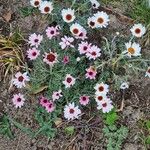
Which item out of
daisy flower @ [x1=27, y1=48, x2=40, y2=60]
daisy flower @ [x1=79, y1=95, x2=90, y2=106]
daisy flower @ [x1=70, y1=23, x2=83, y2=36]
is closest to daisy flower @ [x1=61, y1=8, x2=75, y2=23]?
daisy flower @ [x1=70, y1=23, x2=83, y2=36]

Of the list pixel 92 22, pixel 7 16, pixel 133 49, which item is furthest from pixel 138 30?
pixel 7 16

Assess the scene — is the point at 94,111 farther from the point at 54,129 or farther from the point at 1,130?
the point at 1,130

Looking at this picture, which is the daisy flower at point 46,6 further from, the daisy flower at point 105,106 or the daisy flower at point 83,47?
the daisy flower at point 105,106

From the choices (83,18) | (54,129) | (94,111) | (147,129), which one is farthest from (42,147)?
(83,18)

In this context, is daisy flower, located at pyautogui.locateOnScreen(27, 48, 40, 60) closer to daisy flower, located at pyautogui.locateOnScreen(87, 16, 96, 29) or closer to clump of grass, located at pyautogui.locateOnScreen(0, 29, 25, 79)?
clump of grass, located at pyautogui.locateOnScreen(0, 29, 25, 79)

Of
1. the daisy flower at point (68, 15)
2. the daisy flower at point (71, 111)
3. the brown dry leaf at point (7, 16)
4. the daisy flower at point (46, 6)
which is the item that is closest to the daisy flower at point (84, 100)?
the daisy flower at point (71, 111)

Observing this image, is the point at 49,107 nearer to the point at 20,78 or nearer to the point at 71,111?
the point at 71,111
